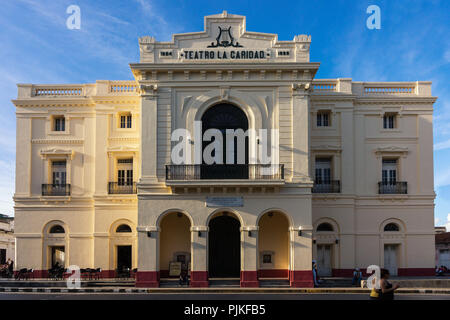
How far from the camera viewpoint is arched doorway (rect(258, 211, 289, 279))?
24.2 metres

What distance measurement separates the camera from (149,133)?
75.3 feet

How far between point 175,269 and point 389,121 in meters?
15.1

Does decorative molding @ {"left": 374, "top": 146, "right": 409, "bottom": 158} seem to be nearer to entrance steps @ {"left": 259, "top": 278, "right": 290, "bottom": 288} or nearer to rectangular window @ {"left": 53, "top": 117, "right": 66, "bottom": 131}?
entrance steps @ {"left": 259, "top": 278, "right": 290, "bottom": 288}

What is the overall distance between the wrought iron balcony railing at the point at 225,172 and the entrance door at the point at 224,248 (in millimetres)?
2906

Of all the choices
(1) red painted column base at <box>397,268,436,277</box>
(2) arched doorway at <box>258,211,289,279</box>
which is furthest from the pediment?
(1) red painted column base at <box>397,268,436,277</box>

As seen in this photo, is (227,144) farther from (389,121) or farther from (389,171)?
(389,121)

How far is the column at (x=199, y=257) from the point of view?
72.3 ft

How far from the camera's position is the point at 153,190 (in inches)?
891

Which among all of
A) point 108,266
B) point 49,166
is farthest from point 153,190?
point 49,166

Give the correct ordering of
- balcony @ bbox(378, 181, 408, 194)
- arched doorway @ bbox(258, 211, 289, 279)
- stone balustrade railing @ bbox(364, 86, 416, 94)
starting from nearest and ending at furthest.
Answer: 1. arched doorway @ bbox(258, 211, 289, 279)
2. balcony @ bbox(378, 181, 408, 194)
3. stone balustrade railing @ bbox(364, 86, 416, 94)

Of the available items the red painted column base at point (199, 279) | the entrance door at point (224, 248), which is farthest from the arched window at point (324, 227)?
the red painted column base at point (199, 279)

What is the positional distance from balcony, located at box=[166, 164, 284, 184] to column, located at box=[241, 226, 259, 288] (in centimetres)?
257

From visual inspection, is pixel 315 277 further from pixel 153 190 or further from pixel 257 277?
pixel 153 190

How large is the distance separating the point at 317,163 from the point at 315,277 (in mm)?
7107
